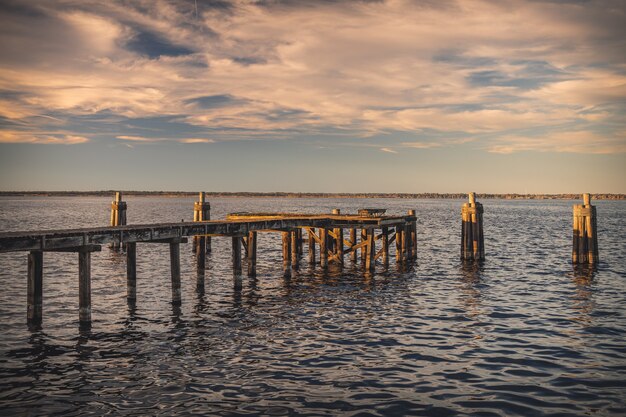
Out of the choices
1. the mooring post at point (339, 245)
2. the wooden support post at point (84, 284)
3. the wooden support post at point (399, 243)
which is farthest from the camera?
the wooden support post at point (399, 243)

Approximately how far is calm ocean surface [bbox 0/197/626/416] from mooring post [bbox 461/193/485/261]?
5.26 metres

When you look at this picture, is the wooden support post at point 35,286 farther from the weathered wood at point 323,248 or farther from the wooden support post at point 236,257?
the weathered wood at point 323,248

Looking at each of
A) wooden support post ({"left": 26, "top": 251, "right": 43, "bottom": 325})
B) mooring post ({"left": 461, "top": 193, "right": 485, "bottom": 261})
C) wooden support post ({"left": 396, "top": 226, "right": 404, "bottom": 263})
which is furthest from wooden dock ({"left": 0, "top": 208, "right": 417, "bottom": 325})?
mooring post ({"left": 461, "top": 193, "right": 485, "bottom": 261})

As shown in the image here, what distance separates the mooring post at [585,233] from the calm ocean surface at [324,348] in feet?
9.41

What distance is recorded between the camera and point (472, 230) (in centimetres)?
3453

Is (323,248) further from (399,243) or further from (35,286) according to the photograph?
(35,286)

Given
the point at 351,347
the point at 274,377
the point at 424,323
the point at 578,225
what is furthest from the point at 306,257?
the point at 274,377

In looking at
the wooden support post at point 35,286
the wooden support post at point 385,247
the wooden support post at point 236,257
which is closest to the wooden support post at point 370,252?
the wooden support post at point 385,247

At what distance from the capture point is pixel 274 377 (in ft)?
43.4

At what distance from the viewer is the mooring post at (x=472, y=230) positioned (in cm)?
3325

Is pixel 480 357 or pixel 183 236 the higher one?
pixel 183 236

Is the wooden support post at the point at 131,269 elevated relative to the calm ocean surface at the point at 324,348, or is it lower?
elevated

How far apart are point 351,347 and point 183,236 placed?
9766mm

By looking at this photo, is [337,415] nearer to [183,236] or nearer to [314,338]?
[314,338]
